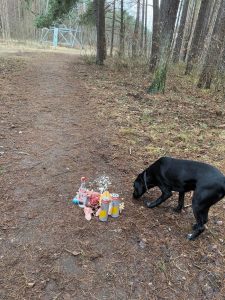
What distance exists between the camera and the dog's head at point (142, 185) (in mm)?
3789

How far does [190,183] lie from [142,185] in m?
0.69

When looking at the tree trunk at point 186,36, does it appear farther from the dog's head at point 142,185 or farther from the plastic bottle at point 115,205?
the plastic bottle at point 115,205

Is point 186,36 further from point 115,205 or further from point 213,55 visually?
point 115,205

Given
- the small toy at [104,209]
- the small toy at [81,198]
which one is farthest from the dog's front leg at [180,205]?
the small toy at [81,198]

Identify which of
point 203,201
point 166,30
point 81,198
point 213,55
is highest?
point 166,30

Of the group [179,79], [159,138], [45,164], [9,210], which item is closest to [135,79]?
[179,79]

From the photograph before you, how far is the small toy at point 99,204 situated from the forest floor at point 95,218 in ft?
0.27

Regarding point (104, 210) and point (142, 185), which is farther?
point (142, 185)

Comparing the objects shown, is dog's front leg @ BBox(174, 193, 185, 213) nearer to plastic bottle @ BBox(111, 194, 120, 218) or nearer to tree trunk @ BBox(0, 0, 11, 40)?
plastic bottle @ BBox(111, 194, 120, 218)

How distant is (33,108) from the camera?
7199mm

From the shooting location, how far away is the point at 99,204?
143 inches

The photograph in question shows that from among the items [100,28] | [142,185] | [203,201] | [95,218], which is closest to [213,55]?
[142,185]

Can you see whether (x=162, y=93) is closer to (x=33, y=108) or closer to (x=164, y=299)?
(x=33, y=108)

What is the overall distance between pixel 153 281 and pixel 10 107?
18.7 feet
